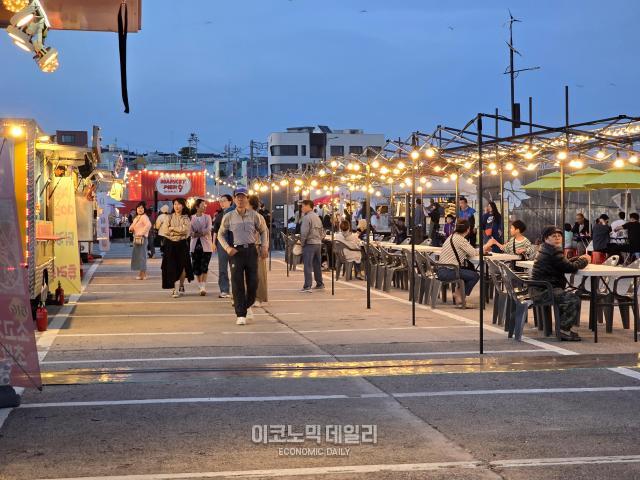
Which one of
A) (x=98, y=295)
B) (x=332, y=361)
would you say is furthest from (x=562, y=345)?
(x=98, y=295)

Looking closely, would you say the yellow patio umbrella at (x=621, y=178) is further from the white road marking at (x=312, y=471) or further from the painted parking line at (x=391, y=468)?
the white road marking at (x=312, y=471)

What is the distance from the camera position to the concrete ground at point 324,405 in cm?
580

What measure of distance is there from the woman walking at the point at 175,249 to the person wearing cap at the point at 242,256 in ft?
13.8

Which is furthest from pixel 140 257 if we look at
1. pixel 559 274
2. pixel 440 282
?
pixel 559 274

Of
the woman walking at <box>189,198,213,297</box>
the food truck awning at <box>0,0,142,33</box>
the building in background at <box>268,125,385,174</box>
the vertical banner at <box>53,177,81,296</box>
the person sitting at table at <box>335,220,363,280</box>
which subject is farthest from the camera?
the building in background at <box>268,125,385,174</box>

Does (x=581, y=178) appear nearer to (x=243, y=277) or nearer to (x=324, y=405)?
(x=243, y=277)

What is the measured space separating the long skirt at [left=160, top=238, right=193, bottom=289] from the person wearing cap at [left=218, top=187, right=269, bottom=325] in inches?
166

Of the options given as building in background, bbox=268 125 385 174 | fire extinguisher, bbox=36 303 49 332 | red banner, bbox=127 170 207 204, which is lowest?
fire extinguisher, bbox=36 303 49 332

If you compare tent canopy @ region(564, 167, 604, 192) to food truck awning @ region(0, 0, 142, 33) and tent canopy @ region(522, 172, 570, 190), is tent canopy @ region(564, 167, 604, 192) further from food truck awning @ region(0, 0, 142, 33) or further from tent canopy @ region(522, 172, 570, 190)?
food truck awning @ region(0, 0, 142, 33)

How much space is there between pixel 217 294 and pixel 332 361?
335 inches

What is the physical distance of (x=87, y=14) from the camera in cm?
1105

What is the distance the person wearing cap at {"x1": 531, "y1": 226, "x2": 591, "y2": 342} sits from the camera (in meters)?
11.3

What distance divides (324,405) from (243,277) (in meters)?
5.72

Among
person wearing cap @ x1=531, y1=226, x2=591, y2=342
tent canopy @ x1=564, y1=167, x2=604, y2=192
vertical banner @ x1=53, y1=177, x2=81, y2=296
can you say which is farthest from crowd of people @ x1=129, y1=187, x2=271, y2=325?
tent canopy @ x1=564, y1=167, x2=604, y2=192
